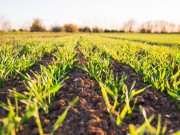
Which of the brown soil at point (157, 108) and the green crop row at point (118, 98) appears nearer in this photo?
the green crop row at point (118, 98)

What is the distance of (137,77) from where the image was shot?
391 centimetres

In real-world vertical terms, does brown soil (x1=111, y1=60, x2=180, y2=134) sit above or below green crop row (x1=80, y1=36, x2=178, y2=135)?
below

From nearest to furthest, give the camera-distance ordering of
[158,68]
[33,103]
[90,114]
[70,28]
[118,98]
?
[33,103] < [90,114] < [118,98] < [158,68] < [70,28]

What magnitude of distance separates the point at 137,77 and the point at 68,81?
3.60 feet

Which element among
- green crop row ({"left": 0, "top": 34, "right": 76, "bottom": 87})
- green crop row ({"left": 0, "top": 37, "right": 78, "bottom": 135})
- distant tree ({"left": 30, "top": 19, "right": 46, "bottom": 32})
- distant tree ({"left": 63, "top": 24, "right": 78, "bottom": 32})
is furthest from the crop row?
distant tree ({"left": 63, "top": 24, "right": 78, "bottom": 32})

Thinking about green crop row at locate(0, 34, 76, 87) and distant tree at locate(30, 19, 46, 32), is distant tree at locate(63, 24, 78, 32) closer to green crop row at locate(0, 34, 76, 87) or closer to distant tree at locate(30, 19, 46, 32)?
distant tree at locate(30, 19, 46, 32)

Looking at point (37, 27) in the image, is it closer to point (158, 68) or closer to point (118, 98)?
point (158, 68)

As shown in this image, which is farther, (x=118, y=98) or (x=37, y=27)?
Result: (x=37, y=27)

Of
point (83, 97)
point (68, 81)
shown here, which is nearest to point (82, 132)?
point (83, 97)

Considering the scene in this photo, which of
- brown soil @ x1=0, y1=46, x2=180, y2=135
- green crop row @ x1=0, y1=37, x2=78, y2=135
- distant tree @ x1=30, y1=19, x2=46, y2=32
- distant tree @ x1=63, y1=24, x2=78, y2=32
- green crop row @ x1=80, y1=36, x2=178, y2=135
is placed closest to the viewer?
green crop row @ x1=80, y1=36, x2=178, y2=135

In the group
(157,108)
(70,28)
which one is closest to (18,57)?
(157,108)

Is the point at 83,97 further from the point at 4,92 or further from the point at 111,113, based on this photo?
the point at 4,92

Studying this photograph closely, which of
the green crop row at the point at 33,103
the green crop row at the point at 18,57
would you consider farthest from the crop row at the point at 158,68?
the green crop row at the point at 18,57

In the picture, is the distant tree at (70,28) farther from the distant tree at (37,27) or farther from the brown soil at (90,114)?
the brown soil at (90,114)
